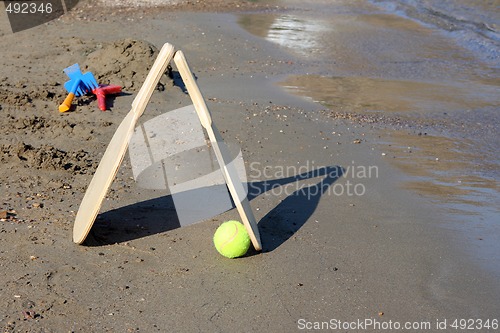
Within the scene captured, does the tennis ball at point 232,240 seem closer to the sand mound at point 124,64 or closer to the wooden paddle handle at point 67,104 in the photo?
the wooden paddle handle at point 67,104

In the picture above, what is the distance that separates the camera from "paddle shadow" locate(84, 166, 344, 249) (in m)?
4.96

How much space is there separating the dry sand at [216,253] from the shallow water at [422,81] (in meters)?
0.37

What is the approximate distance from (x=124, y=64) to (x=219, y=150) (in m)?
4.54

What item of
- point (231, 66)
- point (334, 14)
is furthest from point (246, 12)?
point (231, 66)

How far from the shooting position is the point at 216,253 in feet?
15.6

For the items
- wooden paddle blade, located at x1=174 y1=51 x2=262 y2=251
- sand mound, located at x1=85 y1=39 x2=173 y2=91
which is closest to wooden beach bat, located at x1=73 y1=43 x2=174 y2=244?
wooden paddle blade, located at x1=174 y1=51 x2=262 y2=251

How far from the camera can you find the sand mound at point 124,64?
27.7 feet

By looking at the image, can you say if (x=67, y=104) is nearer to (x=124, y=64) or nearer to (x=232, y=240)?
(x=124, y=64)

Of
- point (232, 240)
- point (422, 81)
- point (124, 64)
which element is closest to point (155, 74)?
point (232, 240)

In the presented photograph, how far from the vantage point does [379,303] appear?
4.20 m

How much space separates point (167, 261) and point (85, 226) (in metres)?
0.61

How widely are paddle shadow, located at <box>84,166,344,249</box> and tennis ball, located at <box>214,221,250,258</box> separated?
27 cm

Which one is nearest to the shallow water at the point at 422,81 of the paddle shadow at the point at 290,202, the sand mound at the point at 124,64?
the paddle shadow at the point at 290,202

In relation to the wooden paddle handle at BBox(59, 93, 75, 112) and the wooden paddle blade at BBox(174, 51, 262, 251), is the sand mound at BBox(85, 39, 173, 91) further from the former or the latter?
the wooden paddle blade at BBox(174, 51, 262, 251)
